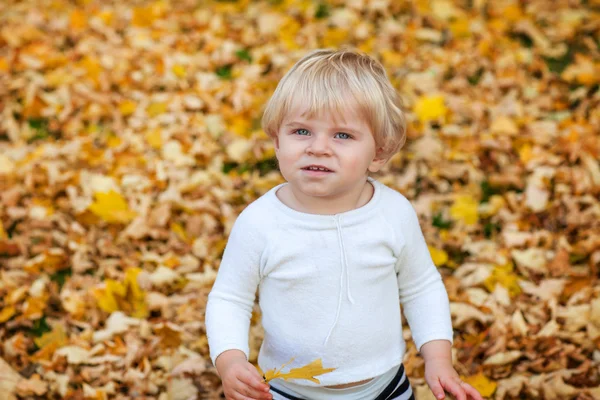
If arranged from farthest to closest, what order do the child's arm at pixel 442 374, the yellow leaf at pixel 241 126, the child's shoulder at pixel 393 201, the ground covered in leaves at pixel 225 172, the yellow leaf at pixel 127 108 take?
1. the yellow leaf at pixel 127 108
2. the yellow leaf at pixel 241 126
3. the ground covered in leaves at pixel 225 172
4. the child's shoulder at pixel 393 201
5. the child's arm at pixel 442 374

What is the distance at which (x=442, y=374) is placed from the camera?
186 centimetres

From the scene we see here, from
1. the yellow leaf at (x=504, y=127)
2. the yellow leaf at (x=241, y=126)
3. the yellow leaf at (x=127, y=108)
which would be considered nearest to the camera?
the yellow leaf at (x=504, y=127)

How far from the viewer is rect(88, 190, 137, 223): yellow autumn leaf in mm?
3334

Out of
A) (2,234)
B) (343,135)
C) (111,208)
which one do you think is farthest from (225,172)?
(343,135)

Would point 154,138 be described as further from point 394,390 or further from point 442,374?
point 442,374

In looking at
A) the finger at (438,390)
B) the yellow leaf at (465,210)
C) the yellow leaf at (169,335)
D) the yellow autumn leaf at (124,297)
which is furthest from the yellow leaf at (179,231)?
the finger at (438,390)

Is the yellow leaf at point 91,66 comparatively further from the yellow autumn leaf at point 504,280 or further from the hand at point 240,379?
the hand at point 240,379

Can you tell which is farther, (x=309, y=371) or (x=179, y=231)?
(x=179, y=231)

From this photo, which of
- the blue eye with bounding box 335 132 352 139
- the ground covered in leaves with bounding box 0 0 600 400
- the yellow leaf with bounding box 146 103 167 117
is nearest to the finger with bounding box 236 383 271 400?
the blue eye with bounding box 335 132 352 139

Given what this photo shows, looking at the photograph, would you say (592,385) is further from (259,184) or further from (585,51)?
(585,51)

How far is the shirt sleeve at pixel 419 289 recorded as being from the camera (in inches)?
76.0

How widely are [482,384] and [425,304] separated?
686mm

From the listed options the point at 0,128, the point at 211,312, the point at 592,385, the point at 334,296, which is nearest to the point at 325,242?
the point at 334,296

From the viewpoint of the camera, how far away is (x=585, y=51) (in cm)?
438
